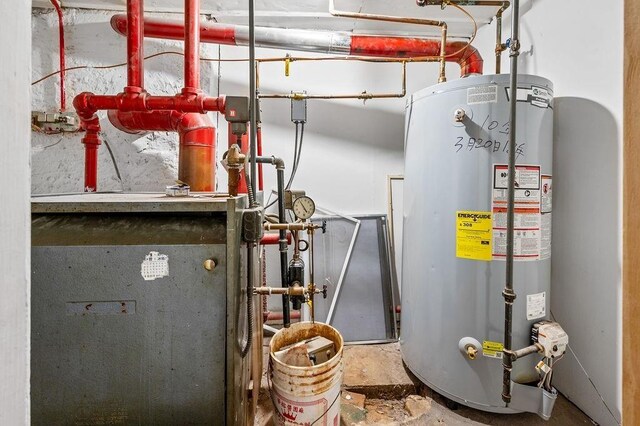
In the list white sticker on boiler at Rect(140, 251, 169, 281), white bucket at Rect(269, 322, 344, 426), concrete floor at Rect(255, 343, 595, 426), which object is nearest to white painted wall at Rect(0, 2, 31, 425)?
white sticker on boiler at Rect(140, 251, 169, 281)

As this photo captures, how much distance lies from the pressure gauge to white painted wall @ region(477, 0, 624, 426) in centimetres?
111

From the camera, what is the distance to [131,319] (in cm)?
76

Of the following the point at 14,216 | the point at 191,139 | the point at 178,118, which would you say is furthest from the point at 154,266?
the point at 178,118

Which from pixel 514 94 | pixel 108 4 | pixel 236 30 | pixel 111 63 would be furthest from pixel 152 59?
pixel 514 94

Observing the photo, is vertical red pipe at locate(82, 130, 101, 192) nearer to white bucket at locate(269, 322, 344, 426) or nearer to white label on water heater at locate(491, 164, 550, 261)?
white bucket at locate(269, 322, 344, 426)

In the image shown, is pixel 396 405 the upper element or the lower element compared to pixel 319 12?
lower

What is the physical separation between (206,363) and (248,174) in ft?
1.90

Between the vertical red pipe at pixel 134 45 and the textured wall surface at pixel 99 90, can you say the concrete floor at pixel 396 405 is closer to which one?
the textured wall surface at pixel 99 90

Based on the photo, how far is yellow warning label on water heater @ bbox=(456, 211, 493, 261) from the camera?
3.64 feet

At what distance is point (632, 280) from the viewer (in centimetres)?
45

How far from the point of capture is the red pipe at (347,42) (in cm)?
161

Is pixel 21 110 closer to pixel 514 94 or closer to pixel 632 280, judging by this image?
pixel 632 280

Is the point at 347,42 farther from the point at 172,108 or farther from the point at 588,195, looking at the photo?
the point at 588,195

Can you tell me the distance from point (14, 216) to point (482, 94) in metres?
1.32
